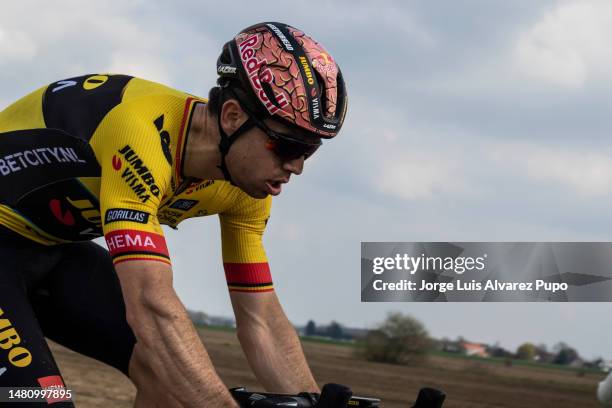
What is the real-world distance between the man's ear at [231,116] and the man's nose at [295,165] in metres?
0.27

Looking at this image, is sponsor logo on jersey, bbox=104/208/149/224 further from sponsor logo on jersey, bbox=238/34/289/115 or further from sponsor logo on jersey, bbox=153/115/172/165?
sponsor logo on jersey, bbox=238/34/289/115

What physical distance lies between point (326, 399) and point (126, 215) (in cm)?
118

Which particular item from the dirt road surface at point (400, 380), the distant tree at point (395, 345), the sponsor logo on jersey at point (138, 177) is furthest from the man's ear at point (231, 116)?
the distant tree at point (395, 345)

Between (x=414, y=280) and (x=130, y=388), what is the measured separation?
6.63 m

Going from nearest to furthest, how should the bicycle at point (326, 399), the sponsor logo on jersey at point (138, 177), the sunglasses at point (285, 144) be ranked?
the bicycle at point (326, 399) < the sponsor logo on jersey at point (138, 177) < the sunglasses at point (285, 144)

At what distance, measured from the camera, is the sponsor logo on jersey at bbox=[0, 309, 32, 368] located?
11.9 ft

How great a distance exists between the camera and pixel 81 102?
13.1 ft

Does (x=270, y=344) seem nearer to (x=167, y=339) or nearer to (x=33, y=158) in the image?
(x=167, y=339)

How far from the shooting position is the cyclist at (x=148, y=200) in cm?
347

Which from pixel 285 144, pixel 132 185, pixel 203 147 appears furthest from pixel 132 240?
pixel 285 144

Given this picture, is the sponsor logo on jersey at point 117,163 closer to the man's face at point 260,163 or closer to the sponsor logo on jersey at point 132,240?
the sponsor logo on jersey at point 132,240

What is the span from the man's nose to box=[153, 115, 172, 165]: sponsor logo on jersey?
1.67 feet

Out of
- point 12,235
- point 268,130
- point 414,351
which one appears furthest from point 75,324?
point 414,351

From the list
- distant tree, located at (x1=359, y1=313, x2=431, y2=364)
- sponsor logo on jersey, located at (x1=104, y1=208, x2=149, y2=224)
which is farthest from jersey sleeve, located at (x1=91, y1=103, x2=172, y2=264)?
distant tree, located at (x1=359, y1=313, x2=431, y2=364)
